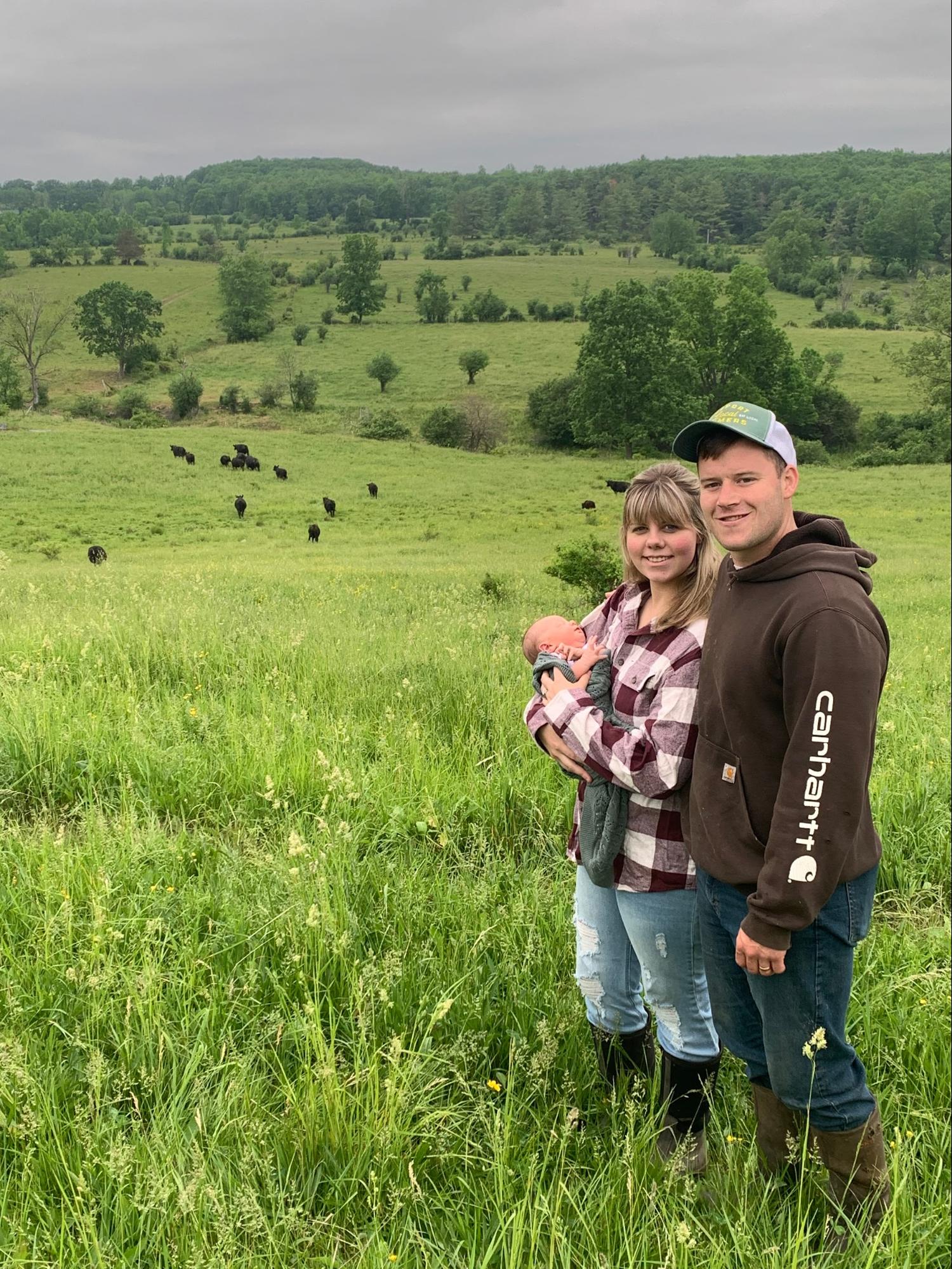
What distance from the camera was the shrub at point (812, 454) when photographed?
54.8 metres

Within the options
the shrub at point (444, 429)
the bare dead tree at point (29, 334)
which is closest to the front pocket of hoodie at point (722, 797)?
the bare dead tree at point (29, 334)

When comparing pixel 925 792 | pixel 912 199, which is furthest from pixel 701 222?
pixel 925 792

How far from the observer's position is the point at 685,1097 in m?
2.58

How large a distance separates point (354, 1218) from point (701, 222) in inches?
5904

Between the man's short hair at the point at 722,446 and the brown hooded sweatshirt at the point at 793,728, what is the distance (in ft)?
0.54

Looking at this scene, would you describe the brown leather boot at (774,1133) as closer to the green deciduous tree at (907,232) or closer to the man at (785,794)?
the man at (785,794)

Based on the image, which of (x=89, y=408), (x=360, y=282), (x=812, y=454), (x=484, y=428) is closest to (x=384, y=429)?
(x=484, y=428)

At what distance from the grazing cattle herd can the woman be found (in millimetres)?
23437

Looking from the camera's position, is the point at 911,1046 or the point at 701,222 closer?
the point at 911,1046

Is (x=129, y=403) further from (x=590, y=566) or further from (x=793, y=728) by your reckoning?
(x=793, y=728)

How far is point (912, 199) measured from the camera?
382 ft

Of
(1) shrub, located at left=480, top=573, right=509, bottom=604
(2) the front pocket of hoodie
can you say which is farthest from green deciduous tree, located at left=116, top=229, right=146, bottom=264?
(2) the front pocket of hoodie

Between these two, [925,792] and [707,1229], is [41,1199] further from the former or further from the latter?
A: [925,792]

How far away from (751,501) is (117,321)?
7039 centimetres
